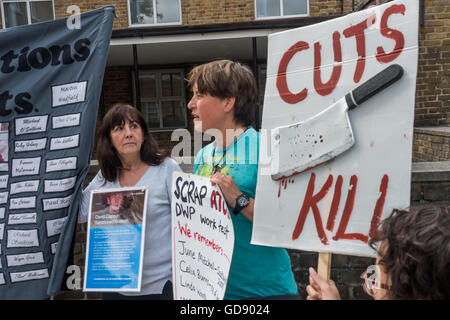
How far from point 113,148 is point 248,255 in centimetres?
86

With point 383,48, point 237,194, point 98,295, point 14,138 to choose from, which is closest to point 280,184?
point 237,194

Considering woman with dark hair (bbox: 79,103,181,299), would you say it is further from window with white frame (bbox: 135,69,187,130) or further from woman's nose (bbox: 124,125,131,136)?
window with white frame (bbox: 135,69,187,130)

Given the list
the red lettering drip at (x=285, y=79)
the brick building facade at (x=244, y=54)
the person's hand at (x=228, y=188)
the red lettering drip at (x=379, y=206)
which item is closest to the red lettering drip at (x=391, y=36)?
the red lettering drip at (x=285, y=79)

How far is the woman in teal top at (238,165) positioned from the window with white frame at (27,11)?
10892 mm

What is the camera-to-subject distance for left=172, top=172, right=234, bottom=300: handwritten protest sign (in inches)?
64.4

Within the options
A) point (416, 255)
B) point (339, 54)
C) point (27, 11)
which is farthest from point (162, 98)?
point (416, 255)

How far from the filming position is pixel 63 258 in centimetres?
212

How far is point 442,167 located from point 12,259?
262 cm

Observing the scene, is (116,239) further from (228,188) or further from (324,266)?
(324,266)

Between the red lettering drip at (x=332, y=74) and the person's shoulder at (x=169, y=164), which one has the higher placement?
the red lettering drip at (x=332, y=74)

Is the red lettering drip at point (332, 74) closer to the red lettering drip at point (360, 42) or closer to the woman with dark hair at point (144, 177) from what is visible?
the red lettering drip at point (360, 42)

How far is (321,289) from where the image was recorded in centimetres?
137

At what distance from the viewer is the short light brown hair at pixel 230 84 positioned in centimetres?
172

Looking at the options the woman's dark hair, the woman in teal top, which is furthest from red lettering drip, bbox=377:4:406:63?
the woman's dark hair
